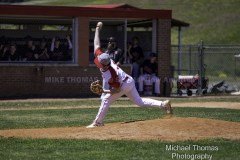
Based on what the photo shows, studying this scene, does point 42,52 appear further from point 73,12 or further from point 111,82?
point 111,82

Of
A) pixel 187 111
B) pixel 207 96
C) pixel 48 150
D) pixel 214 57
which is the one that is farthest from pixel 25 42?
pixel 214 57

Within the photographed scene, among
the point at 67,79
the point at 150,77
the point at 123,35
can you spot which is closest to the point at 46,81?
the point at 67,79

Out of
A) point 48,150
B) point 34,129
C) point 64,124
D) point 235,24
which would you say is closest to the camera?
point 48,150

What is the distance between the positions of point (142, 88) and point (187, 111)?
772 cm

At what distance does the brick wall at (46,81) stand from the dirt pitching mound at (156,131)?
12517mm

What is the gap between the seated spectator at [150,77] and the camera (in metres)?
27.6

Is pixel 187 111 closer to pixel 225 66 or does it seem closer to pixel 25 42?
pixel 25 42

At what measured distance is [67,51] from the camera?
2780 cm

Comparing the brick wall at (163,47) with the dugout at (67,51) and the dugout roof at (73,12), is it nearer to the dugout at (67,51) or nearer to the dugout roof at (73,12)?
the dugout at (67,51)

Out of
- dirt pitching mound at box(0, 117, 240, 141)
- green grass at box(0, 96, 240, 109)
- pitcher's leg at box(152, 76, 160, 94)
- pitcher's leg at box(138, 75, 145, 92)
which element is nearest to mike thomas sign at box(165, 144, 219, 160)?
dirt pitching mound at box(0, 117, 240, 141)

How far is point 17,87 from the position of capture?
87.5 ft

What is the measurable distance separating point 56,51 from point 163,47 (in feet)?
14.4

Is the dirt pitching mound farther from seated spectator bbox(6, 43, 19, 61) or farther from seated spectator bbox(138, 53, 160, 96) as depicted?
seated spectator bbox(138, 53, 160, 96)

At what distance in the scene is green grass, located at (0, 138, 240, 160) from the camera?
1077 centimetres
